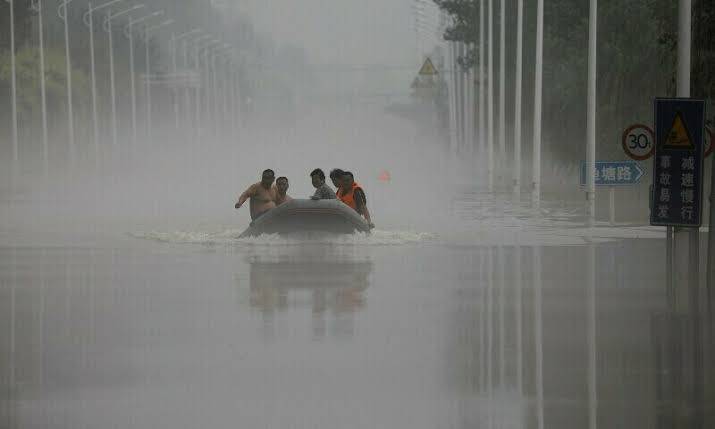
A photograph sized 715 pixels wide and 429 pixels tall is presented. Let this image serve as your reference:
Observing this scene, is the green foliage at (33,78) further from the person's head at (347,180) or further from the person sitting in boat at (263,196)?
the person's head at (347,180)

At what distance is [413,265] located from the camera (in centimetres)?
2677

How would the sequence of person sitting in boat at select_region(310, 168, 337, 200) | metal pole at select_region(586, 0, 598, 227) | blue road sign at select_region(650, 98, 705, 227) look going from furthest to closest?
metal pole at select_region(586, 0, 598, 227) < person sitting in boat at select_region(310, 168, 337, 200) < blue road sign at select_region(650, 98, 705, 227)

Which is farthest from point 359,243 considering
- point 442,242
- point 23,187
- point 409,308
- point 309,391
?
point 23,187

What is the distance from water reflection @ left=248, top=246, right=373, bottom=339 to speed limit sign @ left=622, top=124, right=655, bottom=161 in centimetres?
399

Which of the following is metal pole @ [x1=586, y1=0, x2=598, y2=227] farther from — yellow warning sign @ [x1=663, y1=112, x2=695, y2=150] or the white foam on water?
yellow warning sign @ [x1=663, y1=112, x2=695, y2=150]

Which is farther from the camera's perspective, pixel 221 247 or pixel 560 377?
pixel 221 247

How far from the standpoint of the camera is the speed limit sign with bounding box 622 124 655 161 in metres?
26.6

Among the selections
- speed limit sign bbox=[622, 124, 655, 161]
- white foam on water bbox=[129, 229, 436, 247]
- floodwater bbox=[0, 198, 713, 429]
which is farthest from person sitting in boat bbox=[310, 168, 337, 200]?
speed limit sign bbox=[622, 124, 655, 161]

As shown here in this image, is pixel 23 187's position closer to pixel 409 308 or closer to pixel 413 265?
pixel 413 265

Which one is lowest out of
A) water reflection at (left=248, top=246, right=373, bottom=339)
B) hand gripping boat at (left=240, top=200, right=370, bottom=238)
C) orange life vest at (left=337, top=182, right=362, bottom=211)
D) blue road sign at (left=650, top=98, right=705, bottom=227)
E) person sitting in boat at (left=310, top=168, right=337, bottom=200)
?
water reflection at (left=248, top=246, right=373, bottom=339)

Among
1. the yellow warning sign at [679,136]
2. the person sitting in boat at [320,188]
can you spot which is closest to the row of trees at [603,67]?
the person sitting in boat at [320,188]

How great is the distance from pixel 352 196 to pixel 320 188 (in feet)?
4.57

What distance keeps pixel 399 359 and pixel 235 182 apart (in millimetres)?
67389

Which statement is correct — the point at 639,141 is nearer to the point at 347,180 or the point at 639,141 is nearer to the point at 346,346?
the point at 347,180
